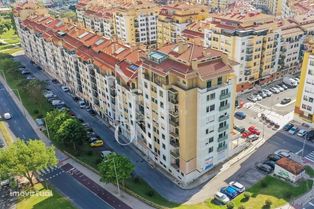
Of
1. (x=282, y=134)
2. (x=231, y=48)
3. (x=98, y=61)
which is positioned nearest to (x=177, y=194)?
(x=282, y=134)

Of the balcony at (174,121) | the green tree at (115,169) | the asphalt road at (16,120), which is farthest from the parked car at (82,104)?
the balcony at (174,121)

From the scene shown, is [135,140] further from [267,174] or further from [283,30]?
[283,30]

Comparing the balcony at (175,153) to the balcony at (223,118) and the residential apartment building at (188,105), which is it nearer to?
the residential apartment building at (188,105)

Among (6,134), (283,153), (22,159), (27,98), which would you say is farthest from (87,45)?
(283,153)

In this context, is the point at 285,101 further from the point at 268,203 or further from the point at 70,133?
the point at 70,133

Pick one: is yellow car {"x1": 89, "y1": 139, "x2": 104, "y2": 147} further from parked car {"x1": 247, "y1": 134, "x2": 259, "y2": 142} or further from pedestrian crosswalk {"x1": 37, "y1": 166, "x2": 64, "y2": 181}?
parked car {"x1": 247, "y1": 134, "x2": 259, "y2": 142}

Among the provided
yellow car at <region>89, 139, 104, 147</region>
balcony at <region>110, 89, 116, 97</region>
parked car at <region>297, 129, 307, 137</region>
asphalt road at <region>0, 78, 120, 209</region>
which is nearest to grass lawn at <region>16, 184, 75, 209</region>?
asphalt road at <region>0, 78, 120, 209</region>

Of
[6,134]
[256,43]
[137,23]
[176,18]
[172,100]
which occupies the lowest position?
[6,134]
